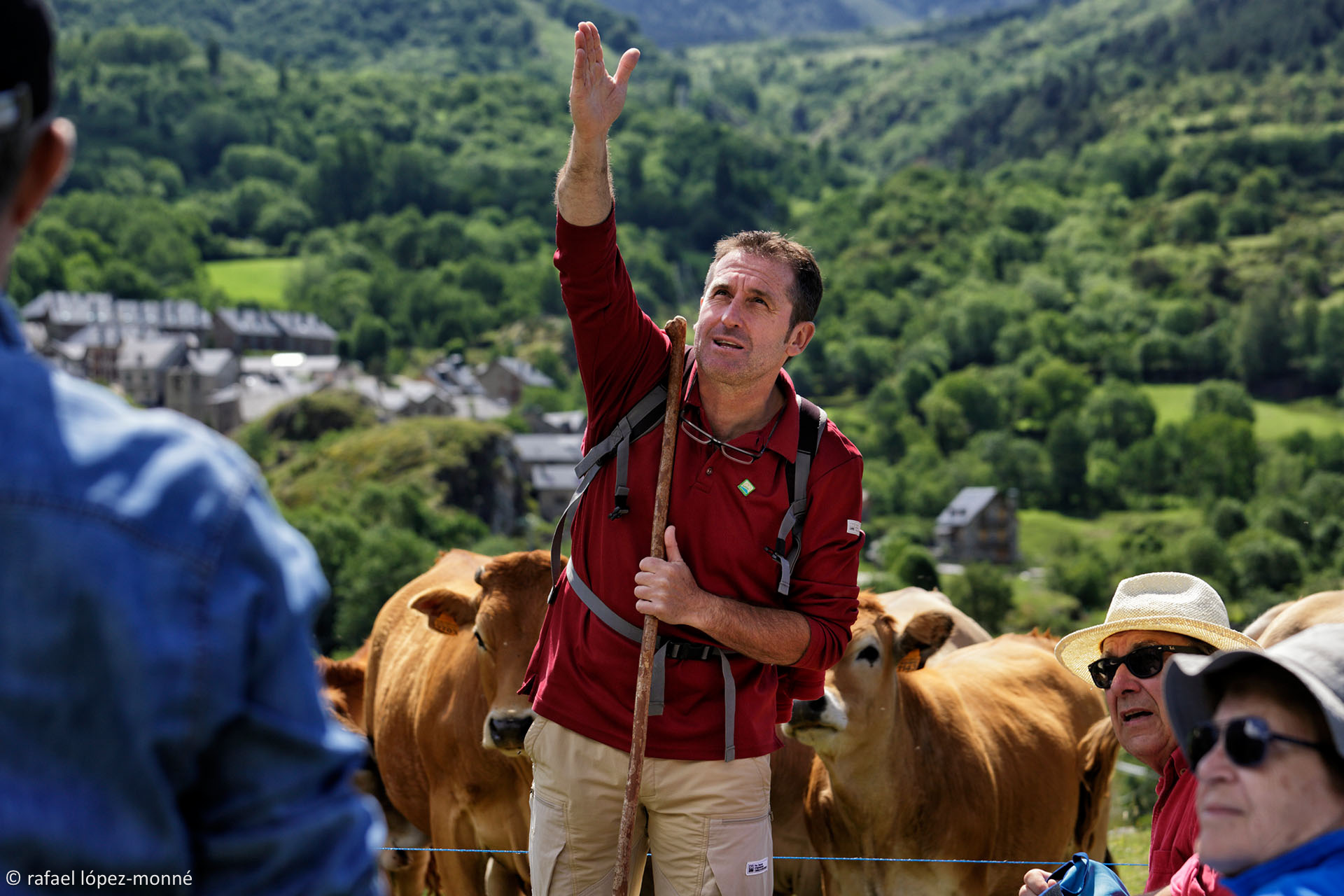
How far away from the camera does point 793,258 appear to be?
512 cm

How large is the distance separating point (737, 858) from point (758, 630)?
856mm

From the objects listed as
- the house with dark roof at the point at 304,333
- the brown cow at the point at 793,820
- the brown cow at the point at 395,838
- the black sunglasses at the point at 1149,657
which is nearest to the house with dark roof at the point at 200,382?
the house with dark roof at the point at 304,333

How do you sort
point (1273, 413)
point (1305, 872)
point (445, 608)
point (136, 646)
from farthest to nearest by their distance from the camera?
point (1273, 413) → point (445, 608) → point (1305, 872) → point (136, 646)

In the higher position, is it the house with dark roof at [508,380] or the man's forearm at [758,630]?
the man's forearm at [758,630]

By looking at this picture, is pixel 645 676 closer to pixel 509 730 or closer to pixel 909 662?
pixel 509 730

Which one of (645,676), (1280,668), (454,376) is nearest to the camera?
(1280,668)

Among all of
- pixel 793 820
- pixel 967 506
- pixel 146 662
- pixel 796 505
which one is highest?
pixel 146 662

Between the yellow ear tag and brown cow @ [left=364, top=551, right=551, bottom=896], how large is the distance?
204 cm

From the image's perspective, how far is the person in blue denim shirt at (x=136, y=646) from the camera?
1.63 meters

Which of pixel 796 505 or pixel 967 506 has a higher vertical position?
pixel 796 505

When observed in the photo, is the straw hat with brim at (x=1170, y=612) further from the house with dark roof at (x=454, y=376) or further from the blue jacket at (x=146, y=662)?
the house with dark roof at (x=454, y=376)

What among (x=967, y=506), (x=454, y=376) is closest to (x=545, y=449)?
(x=967, y=506)

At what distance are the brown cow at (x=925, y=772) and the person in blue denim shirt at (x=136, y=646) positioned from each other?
5060mm

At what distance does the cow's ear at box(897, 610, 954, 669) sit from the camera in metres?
6.98
